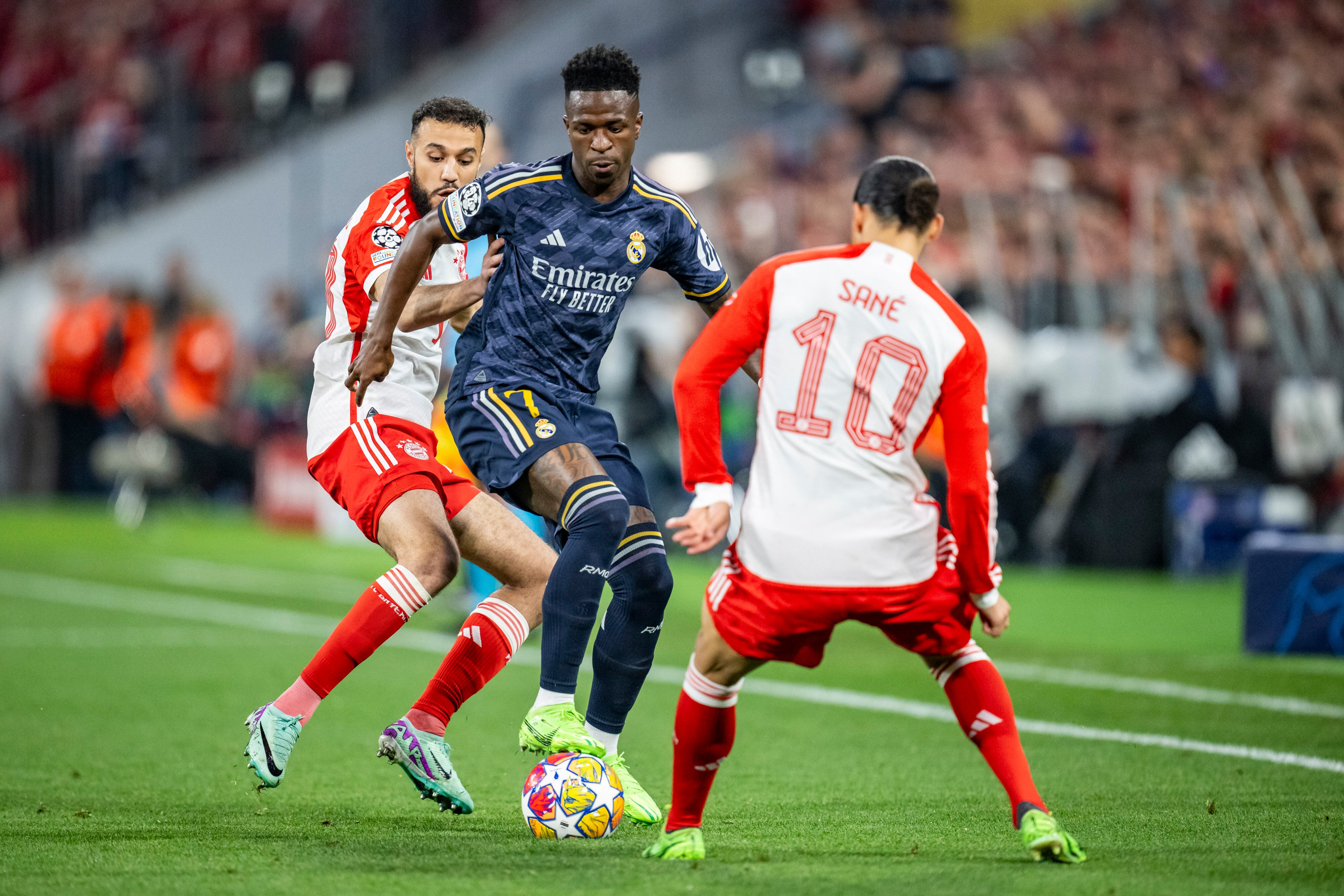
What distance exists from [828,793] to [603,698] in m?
0.86

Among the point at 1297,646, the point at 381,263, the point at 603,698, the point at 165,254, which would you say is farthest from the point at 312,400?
the point at 165,254

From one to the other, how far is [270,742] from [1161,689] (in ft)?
15.2

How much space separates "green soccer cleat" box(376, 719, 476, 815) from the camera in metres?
5.11

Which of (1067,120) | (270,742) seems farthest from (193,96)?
(270,742)

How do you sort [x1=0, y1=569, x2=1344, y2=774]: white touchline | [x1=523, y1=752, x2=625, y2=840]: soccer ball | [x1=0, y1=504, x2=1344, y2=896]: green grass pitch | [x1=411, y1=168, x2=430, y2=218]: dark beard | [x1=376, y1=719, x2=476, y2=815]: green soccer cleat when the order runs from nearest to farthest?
[x1=0, y1=504, x2=1344, y2=896]: green grass pitch, [x1=523, y1=752, x2=625, y2=840]: soccer ball, [x1=376, y1=719, x2=476, y2=815]: green soccer cleat, [x1=411, y1=168, x2=430, y2=218]: dark beard, [x1=0, y1=569, x2=1344, y2=774]: white touchline

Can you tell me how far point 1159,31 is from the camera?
18.4 m

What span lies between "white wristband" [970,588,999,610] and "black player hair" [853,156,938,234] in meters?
0.95

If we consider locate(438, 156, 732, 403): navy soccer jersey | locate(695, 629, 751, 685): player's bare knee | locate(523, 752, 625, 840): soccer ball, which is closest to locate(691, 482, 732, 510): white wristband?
locate(695, 629, 751, 685): player's bare knee

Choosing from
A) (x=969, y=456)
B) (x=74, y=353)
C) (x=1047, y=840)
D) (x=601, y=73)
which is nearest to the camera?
(x=969, y=456)

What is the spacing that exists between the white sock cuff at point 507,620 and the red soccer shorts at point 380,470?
0.33 meters

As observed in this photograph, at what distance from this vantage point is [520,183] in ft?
17.7

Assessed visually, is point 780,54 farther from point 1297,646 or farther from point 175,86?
point 175,86

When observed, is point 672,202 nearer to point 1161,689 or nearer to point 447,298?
point 447,298

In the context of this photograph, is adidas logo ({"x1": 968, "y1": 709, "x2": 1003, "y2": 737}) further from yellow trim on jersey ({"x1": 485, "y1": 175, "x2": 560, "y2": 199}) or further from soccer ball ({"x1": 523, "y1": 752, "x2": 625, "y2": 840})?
yellow trim on jersey ({"x1": 485, "y1": 175, "x2": 560, "y2": 199})
